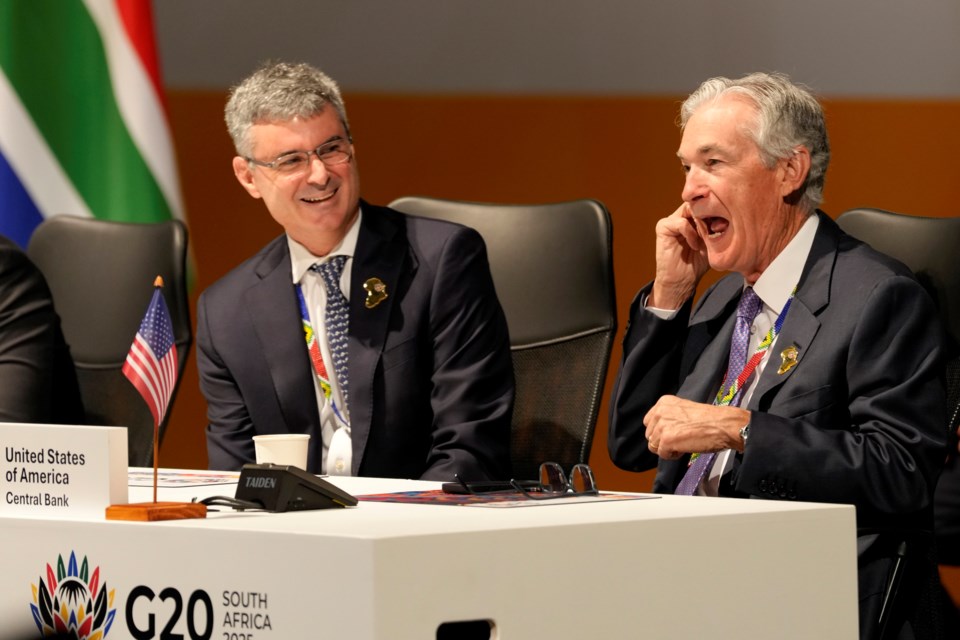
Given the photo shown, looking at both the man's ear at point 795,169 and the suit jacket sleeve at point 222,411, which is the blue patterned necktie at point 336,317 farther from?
the man's ear at point 795,169

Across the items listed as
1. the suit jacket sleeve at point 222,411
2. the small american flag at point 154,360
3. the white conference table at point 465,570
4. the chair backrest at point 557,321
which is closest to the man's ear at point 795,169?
the chair backrest at point 557,321

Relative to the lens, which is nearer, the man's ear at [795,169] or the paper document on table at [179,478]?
the paper document on table at [179,478]

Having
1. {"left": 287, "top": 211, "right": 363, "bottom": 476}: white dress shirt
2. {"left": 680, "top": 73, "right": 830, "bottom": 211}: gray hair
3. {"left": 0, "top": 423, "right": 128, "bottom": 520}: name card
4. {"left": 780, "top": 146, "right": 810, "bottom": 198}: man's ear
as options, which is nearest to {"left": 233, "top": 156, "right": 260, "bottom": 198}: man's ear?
{"left": 287, "top": 211, "right": 363, "bottom": 476}: white dress shirt

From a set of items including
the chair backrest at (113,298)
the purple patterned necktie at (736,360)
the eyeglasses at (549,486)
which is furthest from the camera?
the chair backrest at (113,298)

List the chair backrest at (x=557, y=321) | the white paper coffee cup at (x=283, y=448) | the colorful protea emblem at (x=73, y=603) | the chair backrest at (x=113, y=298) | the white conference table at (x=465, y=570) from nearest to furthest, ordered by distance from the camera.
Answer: the white conference table at (x=465, y=570) → the colorful protea emblem at (x=73, y=603) → the white paper coffee cup at (x=283, y=448) → the chair backrest at (x=557, y=321) → the chair backrest at (x=113, y=298)

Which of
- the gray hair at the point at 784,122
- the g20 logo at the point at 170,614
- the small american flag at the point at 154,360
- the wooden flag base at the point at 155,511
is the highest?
the gray hair at the point at 784,122

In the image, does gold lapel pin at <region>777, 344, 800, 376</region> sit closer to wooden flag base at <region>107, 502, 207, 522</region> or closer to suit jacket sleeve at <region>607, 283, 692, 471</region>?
suit jacket sleeve at <region>607, 283, 692, 471</region>

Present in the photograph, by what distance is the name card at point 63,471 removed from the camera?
1.85 metres

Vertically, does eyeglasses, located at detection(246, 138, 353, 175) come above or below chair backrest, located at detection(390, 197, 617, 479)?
above

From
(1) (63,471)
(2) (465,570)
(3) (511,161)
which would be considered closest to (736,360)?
(2) (465,570)

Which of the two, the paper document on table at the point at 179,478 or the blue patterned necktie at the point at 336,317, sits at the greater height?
the blue patterned necktie at the point at 336,317

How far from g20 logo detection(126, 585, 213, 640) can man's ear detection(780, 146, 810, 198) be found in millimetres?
1471

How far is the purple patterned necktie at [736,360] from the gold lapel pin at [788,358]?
125mm

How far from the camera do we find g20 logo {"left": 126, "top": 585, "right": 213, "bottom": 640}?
1676 millimetres
